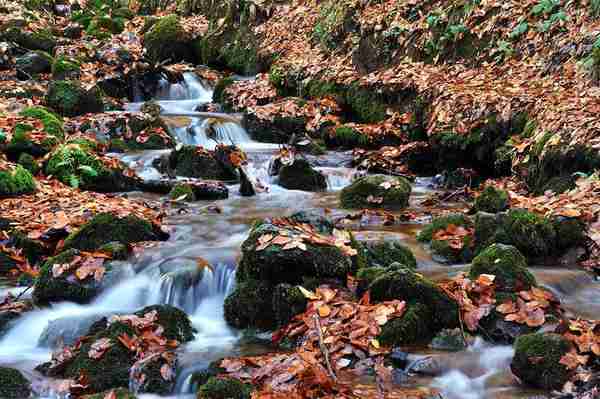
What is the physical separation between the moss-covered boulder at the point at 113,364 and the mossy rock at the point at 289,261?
892 millimetres

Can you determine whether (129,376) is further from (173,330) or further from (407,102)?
(407,102)

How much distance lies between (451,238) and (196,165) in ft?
20.2

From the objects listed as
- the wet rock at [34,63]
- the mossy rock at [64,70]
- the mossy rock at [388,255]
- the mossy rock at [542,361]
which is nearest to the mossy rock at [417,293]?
the mossy rock at [542,361]

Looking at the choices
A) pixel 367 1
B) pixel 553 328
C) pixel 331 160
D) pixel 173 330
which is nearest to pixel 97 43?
pixel 367 1

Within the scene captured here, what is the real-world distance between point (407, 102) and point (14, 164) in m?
7.87

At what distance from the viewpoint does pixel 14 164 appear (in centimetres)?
1022

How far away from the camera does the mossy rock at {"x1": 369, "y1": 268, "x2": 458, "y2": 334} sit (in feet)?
16.5

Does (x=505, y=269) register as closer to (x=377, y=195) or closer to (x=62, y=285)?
(x=62, y=285)

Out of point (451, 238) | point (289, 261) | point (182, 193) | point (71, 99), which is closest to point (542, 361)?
point (289, 261)

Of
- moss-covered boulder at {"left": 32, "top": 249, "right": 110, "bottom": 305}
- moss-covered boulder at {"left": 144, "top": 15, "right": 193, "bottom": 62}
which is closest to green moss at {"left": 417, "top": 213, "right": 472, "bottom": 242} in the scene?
moss-covered boulder at {"left": 32, "top": 249, "right": 110, "bottom": 305}

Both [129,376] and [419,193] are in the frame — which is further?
[419,193]

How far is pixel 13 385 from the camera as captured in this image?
4504 mm

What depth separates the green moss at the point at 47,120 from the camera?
1217cm

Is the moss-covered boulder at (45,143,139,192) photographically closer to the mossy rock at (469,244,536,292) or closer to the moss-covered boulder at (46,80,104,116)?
the moss-covered boulder at (46,80,104,116)
